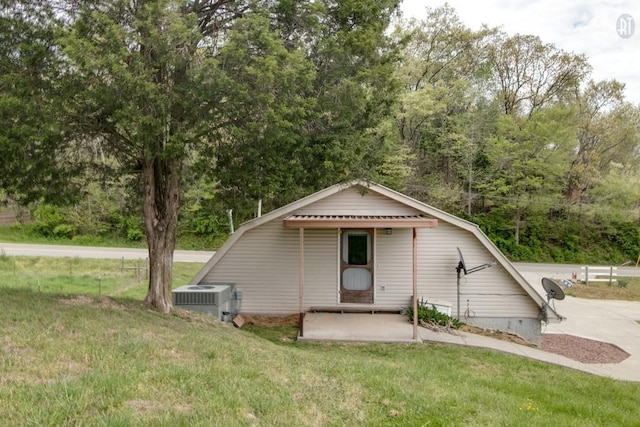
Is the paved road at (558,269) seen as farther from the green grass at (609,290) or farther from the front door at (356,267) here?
the front door at (356,267)

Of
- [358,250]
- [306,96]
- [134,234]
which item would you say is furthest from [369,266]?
[134,234]

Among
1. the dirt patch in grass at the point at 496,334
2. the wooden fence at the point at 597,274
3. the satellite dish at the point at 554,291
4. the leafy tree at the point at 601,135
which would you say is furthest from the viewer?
the leafy tree at the point at 601,135

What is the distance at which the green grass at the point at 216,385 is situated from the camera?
2.85 meters

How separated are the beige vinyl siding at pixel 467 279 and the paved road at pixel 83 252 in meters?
11.2

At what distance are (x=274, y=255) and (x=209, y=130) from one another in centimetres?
453

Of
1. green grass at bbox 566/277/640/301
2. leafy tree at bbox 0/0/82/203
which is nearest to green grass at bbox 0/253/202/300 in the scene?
leafy tree at bbox 0/0/82/203

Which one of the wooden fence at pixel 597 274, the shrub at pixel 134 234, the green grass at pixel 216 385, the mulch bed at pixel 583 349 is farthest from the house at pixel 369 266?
the shrub at pixel 134 234

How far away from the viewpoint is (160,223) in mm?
7598

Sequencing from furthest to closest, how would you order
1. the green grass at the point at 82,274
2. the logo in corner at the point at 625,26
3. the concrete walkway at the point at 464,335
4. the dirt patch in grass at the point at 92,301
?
the green grass at the point at 82,274 → the concrete walkway at the point at 464,335 → the logo in corner at the point at 625,26 → the dirt patch in grass at the point at 92,301

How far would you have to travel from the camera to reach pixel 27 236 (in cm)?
2184

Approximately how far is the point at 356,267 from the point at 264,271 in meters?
2.24

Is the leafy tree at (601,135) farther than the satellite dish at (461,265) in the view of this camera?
Yes

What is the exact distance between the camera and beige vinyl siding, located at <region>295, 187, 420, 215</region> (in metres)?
10.0

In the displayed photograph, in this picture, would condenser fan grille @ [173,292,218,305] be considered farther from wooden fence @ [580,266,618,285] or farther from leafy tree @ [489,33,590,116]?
leafy tree @ [489,33,590,116]
